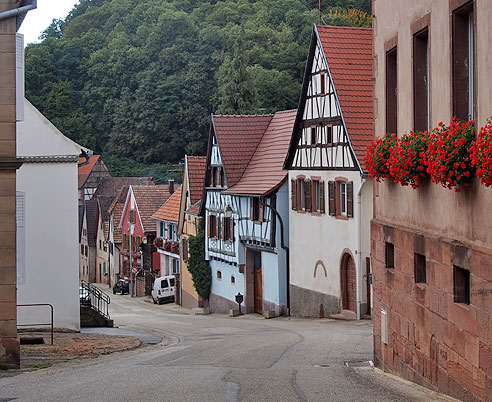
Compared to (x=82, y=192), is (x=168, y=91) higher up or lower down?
higher up

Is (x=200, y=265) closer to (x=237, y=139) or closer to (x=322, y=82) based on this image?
(x=237, y=139)

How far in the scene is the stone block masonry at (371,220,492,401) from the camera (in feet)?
31.1

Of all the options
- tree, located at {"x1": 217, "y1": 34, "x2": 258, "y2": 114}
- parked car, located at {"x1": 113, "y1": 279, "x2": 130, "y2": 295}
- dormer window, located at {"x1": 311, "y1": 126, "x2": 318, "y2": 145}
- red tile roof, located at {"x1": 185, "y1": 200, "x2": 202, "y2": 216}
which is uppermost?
tree, located at {"x1": 217, "y1": 34, "x2": 258, "y2": 114}

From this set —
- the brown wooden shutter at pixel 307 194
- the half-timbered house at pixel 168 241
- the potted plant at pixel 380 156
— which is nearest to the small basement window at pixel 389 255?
the potted plant at pixel 380 156

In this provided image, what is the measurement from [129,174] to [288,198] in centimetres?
7206

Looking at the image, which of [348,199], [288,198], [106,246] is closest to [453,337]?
[348,199]

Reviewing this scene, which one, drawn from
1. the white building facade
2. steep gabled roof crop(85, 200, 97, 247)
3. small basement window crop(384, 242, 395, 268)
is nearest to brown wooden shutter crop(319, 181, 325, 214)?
the white building facade

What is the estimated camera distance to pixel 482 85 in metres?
9.57

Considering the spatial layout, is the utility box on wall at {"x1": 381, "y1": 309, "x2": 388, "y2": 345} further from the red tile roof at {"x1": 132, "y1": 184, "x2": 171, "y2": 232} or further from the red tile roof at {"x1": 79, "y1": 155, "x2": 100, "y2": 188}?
the red tile roof at {"x1": 79, "y1": 155, "x2": 100, "y2": 188}

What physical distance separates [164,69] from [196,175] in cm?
6475

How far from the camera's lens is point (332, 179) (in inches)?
1216

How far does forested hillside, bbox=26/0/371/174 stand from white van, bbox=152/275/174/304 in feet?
113

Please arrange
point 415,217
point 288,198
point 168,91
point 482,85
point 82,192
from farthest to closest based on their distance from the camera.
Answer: point 168,91 → point 82,192 → point 288,198 → point 415,217 → point 482,85

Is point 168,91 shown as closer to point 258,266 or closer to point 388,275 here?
point 258,266
